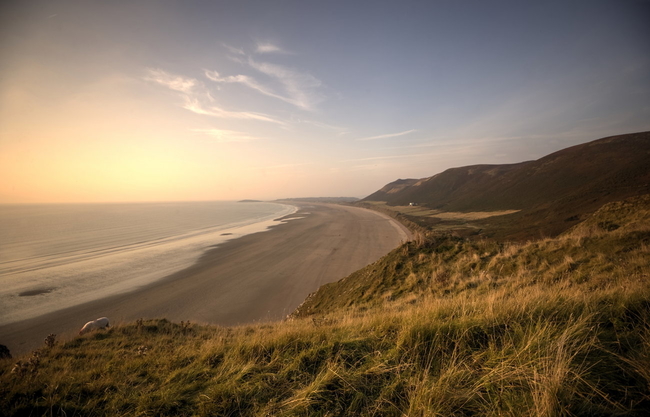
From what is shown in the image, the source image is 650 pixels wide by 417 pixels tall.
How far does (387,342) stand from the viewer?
3.21 meters

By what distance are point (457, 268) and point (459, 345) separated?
8.26 metres

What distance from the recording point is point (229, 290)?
17.8 metres

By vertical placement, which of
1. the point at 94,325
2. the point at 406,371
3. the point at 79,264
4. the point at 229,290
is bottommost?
the point at 229,290

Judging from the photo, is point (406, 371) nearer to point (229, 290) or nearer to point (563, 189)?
point (229, 290)

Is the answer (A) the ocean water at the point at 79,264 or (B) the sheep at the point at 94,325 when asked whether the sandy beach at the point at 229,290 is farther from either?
(A) the ocean water at the point at 79,264

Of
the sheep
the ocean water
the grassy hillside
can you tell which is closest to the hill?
the grassy hillside

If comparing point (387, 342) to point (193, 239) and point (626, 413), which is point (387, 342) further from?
point (193, 239)

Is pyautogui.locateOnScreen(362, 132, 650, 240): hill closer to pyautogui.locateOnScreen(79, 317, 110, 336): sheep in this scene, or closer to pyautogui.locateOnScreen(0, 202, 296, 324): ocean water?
pyautogui.locateOnScreen(79, 317, 110, 336): sheep

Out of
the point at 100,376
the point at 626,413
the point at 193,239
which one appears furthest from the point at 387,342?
the point at 193,239

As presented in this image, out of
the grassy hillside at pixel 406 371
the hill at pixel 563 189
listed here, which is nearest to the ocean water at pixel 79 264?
the grassy hillside at pixel 406 371

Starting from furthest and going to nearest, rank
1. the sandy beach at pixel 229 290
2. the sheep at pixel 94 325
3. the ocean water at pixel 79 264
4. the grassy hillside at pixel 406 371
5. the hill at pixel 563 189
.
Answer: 1. the hill at pixel 563 189
2. the ocean water at pixel 79 264
3. the sandy beach at pixel 229 290
4. the sheep at pixel 94 325
5. the grassy hillside at pixel 406 371

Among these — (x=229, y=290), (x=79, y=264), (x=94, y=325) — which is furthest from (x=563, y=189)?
(x=79, y=264)

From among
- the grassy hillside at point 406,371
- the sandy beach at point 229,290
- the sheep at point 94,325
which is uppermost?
the grassy hillside at point 406,371

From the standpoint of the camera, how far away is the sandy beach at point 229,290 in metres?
13.3
